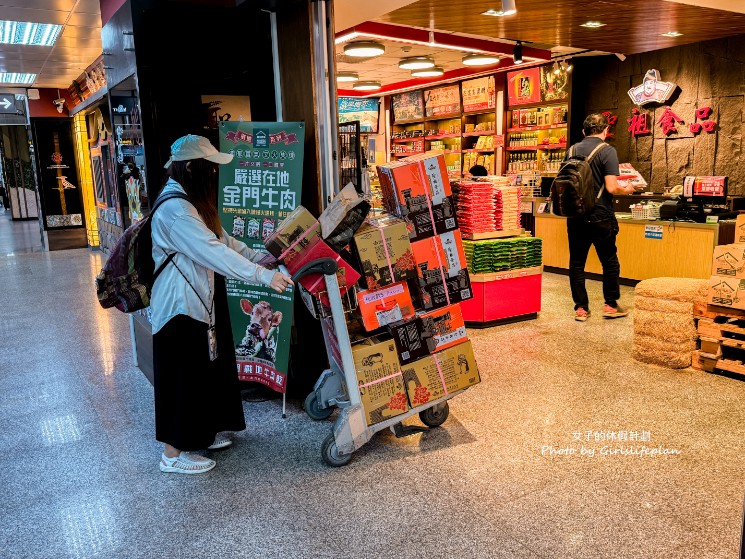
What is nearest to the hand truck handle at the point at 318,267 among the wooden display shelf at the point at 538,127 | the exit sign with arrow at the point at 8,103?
the wooden display shelf at the point at 538,127

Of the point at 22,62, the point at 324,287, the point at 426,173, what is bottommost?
the point at 324,287

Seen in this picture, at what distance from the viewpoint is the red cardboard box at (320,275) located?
114 inches

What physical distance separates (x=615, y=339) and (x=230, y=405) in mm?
3499

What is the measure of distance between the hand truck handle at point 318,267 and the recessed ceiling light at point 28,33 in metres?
6.72

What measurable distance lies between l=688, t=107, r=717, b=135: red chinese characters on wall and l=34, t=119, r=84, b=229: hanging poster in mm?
11893

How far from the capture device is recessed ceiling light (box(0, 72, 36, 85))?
441 inches

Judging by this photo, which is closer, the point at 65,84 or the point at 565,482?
the point at 565,482

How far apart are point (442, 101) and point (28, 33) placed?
733cm

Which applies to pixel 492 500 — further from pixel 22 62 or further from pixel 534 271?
pixel 22 62

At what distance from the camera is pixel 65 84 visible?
12.6m

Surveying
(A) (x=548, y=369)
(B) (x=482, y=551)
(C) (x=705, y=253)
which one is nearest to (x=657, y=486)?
(B) (x=482, y=551)

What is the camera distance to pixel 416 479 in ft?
10.0

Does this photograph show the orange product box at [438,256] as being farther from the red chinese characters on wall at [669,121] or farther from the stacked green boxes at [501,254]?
the red chinese characters on wall at [669,121]

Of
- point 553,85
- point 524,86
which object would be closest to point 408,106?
point 524,86
